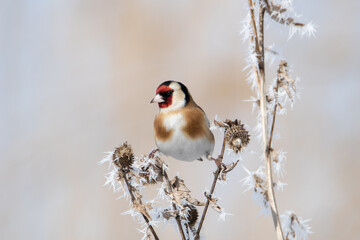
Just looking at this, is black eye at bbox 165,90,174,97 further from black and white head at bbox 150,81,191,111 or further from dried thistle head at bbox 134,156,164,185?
dried thistle head at bbox 134,156,164,185

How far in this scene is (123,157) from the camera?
1.12m

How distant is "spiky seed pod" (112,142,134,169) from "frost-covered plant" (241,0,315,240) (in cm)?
30

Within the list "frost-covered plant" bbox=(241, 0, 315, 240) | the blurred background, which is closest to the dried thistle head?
"frost-covered plant" bbox=(241, 0, 315, 240)

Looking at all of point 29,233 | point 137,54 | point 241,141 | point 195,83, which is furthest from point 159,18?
point 241,141

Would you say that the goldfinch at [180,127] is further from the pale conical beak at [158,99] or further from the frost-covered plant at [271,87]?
the frost-covered plant at [271,87]

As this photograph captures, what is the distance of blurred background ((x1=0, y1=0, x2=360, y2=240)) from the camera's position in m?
2.67

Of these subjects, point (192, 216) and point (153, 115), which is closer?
point (192, 216)

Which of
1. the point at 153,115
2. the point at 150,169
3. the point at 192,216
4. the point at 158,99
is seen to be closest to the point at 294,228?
the point at 192,216

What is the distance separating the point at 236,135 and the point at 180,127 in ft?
1.52

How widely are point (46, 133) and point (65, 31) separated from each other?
712mm

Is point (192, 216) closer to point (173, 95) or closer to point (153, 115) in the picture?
point (173, 95)

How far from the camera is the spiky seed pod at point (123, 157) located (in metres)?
1.12

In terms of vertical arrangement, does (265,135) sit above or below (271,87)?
below

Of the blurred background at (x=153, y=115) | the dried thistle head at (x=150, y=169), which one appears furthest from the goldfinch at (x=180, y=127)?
the blurred background at (x=153, y=115)
